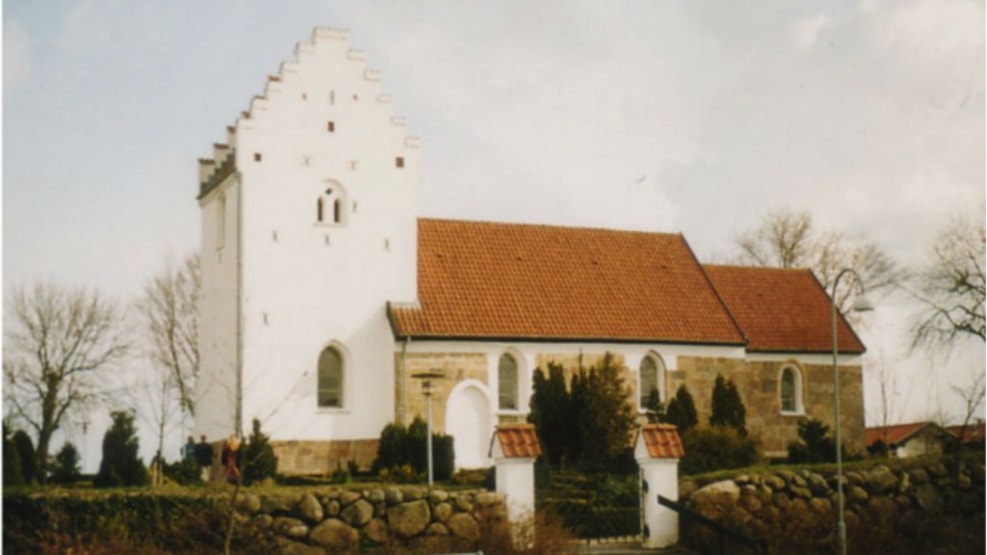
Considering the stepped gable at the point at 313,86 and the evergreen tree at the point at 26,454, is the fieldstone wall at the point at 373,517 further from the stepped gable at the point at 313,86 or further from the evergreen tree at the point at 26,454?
the stepped gable at the point at 313,86

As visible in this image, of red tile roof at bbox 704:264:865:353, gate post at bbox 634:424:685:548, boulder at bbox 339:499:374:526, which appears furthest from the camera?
red tile roof at bbox 704:264:865:353

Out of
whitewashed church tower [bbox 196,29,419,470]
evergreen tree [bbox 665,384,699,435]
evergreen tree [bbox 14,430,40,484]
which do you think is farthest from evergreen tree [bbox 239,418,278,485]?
evergreen tree [bbox 665,384,699,435]

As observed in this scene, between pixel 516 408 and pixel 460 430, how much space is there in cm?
151

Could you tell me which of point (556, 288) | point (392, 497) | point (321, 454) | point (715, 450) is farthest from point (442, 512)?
point (556, 288)

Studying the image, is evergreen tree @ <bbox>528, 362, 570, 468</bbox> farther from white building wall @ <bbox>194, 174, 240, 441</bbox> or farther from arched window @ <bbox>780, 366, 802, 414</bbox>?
arched window @ <bbox>780, 366, 802, 414</bbox>

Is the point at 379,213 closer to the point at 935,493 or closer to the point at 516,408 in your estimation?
the point at 516,408

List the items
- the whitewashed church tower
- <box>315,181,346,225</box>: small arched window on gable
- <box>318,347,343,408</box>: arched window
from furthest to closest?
<box>318,347,343,408</box>: arched window
<box>315,181,346,225</box>: small arched window on gable
the whitewashed church tower

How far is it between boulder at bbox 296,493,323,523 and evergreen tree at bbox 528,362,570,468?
8.93 metres

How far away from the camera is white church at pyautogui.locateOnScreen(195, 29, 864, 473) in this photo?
27969 mm

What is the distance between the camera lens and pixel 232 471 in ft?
71.6

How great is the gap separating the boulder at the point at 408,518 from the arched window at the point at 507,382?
11998 mm

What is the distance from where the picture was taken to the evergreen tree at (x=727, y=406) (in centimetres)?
3072

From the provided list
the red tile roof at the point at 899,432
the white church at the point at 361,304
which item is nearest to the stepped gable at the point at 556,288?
the white church at the point at 361,304

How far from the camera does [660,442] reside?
19.3m
